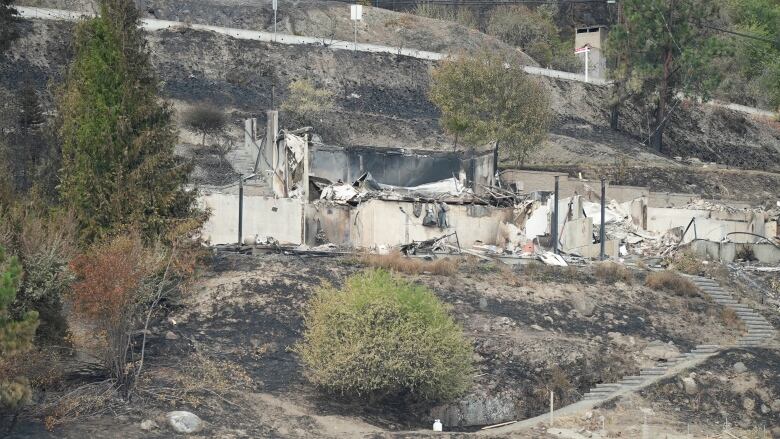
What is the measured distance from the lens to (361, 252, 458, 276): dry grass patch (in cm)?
3947

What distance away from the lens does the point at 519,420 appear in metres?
33.2

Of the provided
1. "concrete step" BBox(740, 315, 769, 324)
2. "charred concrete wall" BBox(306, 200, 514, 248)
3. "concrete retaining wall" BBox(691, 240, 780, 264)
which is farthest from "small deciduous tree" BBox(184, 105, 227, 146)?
"concrete step" BBox(740, 315, 769, 324)

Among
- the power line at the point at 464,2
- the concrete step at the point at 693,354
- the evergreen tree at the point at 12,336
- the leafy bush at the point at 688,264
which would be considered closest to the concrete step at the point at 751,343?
the concrete step at the point at 693,354

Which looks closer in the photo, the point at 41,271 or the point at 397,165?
the point at 41,271

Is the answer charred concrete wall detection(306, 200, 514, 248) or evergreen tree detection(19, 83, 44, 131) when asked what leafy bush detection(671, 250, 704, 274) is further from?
evergreen tree detection(19, 83, 44, 131)

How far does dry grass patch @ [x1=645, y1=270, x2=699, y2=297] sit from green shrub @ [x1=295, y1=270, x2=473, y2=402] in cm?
1096

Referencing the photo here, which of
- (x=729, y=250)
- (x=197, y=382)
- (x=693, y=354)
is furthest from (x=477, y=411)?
(x=729, y=250)

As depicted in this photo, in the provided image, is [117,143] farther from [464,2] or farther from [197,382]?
[464,2]

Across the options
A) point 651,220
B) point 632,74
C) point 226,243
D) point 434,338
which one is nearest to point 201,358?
point 434,338

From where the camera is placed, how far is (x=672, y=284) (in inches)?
1631

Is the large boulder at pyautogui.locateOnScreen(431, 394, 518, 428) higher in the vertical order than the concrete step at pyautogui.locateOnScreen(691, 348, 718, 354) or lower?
lower

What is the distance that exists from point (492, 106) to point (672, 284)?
63.9ft

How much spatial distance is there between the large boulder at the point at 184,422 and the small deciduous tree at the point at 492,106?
3148 centimetres

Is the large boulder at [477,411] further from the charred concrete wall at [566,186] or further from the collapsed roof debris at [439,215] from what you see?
the charred concrete wall at [566,186]
